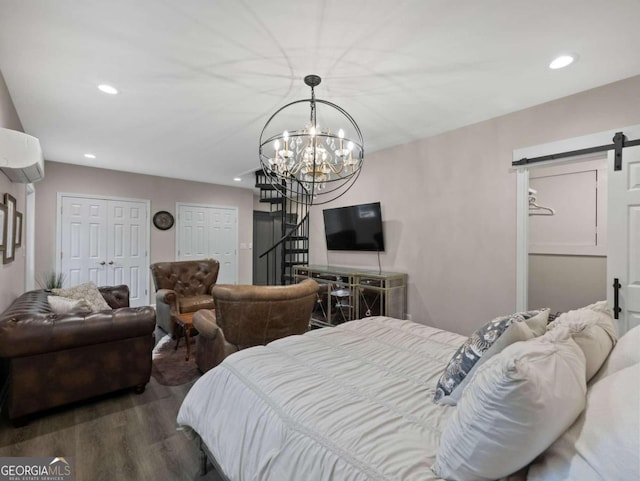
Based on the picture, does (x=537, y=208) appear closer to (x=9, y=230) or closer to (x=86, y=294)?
(x=86, y=294)

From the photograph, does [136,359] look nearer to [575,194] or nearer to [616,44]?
[616,44]

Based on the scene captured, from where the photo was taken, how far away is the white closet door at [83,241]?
16.2 ft

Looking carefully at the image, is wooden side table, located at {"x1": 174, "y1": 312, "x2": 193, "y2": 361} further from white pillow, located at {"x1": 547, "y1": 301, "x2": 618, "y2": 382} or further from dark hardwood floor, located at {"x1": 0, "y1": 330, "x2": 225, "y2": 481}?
white pillow, located at {"x1": 547, "y1": 301, "x2": 618, "y2": 382}

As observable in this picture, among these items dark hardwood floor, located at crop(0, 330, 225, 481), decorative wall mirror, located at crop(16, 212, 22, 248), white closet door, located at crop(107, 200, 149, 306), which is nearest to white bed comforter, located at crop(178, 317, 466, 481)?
dark hardwood floor, located at crop(0, 330, 225, 481)

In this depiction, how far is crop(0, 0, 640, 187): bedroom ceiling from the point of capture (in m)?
1.65

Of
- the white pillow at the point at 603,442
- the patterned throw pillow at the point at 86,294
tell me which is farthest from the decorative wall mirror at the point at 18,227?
the white pillow at the point at 603,442

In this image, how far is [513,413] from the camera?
709 mm

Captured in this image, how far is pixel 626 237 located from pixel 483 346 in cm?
210

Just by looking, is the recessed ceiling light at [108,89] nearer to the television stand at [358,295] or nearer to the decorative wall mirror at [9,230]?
the decorative wall mirror at [9,230]

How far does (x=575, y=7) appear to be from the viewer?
162 cm

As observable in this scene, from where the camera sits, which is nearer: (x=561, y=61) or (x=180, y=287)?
(x=561, y=61)

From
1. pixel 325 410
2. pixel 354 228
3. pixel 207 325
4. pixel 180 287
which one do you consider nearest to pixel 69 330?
pixel 207 325

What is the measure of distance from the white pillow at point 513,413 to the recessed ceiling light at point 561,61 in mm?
2261

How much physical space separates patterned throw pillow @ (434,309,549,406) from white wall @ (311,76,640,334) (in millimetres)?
2074
